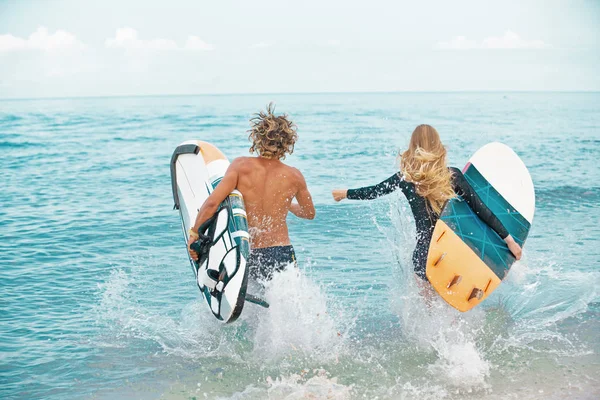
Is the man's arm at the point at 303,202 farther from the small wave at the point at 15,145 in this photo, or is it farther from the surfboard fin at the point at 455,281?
the small wave at the point at 15,145

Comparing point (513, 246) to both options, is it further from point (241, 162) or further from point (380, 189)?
point (241, 162)

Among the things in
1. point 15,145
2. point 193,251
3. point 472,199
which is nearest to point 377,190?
point 472,199

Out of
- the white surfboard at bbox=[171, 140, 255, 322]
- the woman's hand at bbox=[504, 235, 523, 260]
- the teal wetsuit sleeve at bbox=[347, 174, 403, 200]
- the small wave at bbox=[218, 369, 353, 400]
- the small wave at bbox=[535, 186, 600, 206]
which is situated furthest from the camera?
the small wave at bbox=[535, 186, 600, 206]

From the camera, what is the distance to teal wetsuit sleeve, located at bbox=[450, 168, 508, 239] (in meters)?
4.76

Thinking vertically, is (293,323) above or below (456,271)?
below

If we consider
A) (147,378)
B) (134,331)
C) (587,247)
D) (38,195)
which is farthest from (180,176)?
(38,195)

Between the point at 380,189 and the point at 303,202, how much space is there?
0.62 meters

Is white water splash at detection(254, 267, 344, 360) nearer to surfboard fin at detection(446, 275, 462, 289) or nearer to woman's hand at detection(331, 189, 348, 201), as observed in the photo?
woman's hand at detection(331, 189, 348, 201)

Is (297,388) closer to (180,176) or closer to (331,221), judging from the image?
(180,176)

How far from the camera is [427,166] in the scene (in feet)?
14.9

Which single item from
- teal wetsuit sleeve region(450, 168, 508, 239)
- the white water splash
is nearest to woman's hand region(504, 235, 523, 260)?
teal wetsuit sleeve region(450, 168, 508, 239)

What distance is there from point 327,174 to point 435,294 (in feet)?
31.4

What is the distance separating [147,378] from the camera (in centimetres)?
469

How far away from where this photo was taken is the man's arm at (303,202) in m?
4.75
